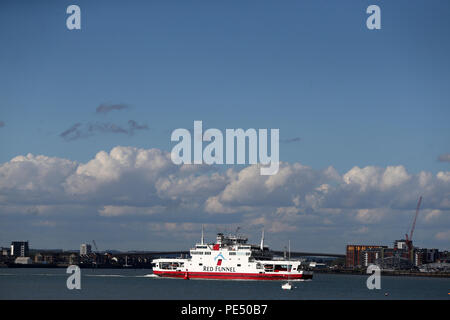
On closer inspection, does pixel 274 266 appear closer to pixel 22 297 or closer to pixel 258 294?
pixel 258 294

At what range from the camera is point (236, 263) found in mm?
124438

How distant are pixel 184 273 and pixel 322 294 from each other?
36.9m

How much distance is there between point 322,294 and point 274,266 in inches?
949

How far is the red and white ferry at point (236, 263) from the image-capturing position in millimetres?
123625

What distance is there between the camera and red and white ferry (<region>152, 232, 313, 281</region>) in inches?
4867
